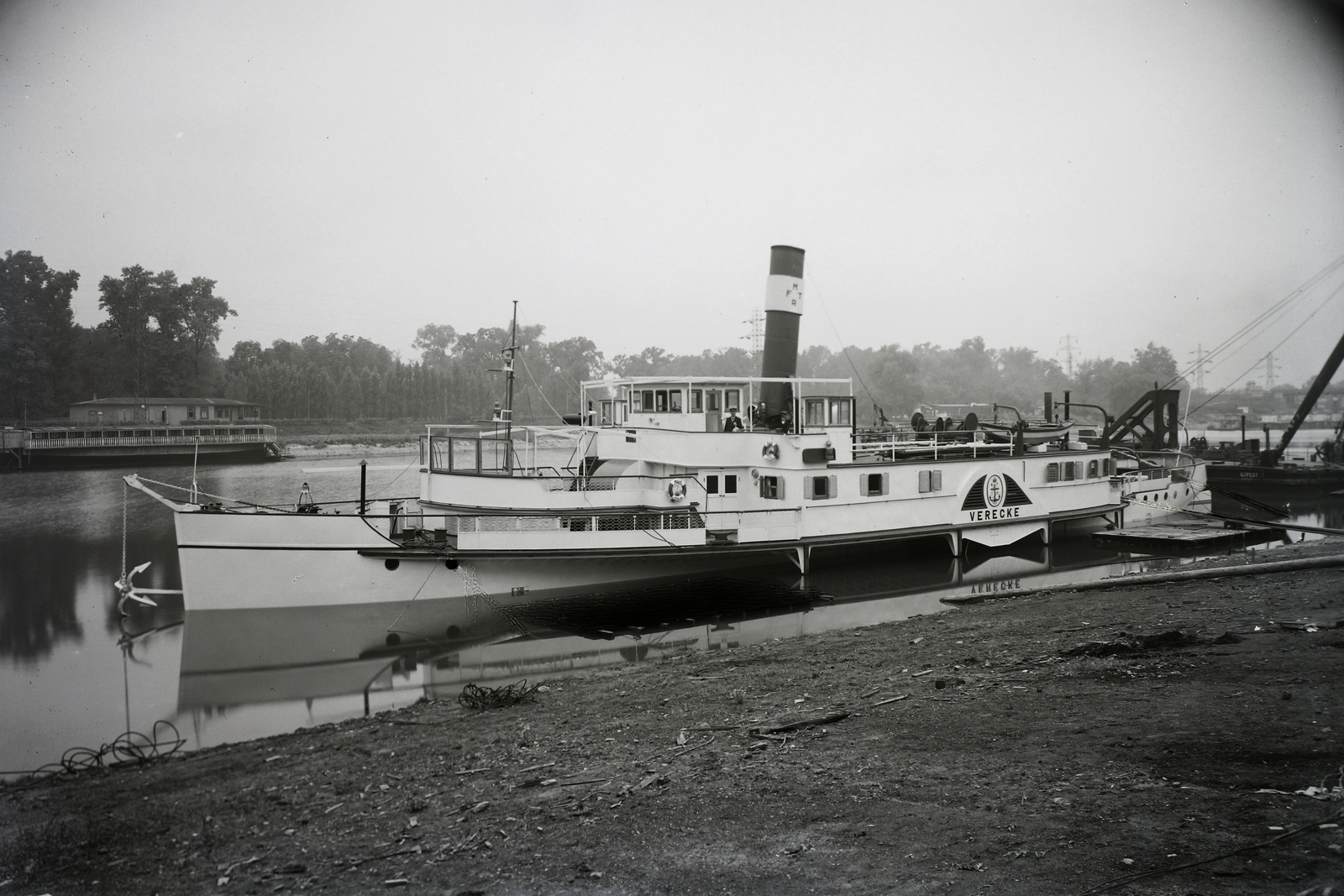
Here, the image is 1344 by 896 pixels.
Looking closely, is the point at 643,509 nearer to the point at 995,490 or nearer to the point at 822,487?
the point at 822,487

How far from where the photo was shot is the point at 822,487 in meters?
15.2

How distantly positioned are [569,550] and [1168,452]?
67.8 feet

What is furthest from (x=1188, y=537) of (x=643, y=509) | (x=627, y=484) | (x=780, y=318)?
(x=627, y=484)

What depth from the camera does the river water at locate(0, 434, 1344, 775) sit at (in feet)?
30.9

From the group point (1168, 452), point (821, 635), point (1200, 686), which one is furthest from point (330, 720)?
point (1168, 452)

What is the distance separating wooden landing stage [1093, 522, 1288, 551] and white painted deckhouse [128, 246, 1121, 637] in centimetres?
273

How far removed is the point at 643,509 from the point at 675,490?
2.24ft

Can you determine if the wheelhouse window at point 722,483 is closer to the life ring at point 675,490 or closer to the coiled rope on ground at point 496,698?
the life ring at point 675,490

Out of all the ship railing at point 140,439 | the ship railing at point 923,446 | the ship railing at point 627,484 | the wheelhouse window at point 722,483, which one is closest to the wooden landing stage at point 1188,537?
the ship railing at point 923,446

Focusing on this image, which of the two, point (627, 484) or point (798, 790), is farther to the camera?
point (627, 484)

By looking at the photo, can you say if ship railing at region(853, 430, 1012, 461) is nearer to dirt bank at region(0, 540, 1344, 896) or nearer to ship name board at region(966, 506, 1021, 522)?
ship name board at region(966, 506, 1021, 522)

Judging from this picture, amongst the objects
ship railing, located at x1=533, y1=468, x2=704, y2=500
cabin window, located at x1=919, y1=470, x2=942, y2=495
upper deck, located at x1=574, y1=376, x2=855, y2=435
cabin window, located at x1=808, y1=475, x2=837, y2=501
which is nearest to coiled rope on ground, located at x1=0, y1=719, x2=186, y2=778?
ship railing, located at x1=533, y1=468, x2=704, y2=500

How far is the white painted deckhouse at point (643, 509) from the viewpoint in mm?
12344

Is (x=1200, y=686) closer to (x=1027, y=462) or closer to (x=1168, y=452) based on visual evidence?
(x=1027, y=462)
